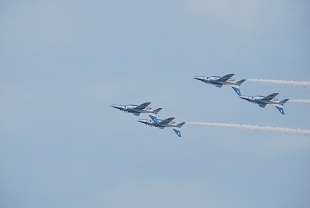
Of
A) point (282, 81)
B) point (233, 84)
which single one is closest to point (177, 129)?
point (233, 84)

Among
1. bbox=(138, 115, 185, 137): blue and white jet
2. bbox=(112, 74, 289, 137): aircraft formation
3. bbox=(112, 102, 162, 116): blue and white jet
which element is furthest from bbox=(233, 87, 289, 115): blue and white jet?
bbox=(112, 102, 162, 116): blue and white jet

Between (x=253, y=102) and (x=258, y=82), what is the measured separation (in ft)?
30.0

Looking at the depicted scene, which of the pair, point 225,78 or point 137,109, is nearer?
point 225,78

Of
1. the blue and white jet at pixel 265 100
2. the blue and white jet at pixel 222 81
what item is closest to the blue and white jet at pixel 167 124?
the blue and white jet at pixel 222 81

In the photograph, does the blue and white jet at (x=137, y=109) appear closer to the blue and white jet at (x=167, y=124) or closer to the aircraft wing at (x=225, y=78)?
the blue and white jet at (x=167, y=124)

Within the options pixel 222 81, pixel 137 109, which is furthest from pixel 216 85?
pixel 137 109

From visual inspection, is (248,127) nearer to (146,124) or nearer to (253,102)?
(253,102)

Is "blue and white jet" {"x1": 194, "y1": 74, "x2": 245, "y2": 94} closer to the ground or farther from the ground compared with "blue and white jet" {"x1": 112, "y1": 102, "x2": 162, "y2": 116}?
farther from the ground

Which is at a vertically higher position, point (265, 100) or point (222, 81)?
point (222, 81)

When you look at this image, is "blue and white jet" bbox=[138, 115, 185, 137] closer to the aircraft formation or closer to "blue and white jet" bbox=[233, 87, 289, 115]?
the aircraft formation

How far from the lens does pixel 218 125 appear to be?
5113 inches

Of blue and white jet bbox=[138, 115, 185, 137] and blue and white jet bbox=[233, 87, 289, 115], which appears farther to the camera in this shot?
blue and white jet bbox=[138, 115, 185, 137]

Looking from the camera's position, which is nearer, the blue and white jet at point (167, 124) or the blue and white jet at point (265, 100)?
the blue and white jet at point (265, 100)

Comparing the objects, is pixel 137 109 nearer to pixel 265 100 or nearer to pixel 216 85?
pixel 216 85
